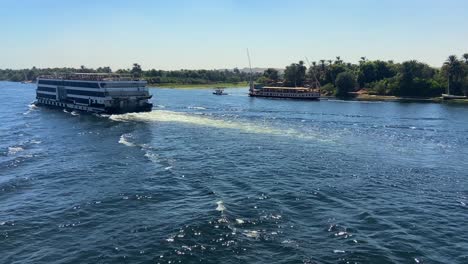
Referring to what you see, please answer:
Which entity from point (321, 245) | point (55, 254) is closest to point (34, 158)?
point (55, 254)

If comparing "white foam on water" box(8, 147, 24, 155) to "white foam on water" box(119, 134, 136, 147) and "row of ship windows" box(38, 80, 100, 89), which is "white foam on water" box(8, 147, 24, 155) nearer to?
"white foam on water" box(119, 134, 136, 147)

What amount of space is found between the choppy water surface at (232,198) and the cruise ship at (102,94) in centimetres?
3836

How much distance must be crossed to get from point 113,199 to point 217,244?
16590 mm

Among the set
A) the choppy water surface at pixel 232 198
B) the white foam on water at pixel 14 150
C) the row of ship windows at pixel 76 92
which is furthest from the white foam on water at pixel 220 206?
the row of ship windows at pixel 76 92

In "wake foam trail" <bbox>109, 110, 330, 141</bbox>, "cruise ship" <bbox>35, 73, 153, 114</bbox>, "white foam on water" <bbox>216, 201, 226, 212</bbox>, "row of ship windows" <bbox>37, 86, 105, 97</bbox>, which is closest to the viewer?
"white foam on water" <bbox>216, 201, 226, 212</bbox>

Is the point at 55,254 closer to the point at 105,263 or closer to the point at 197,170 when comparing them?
the point at 105,263

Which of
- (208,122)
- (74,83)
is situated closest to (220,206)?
(208,122)

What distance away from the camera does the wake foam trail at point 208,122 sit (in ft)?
302

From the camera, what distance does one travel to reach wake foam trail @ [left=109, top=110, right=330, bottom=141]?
302 ft

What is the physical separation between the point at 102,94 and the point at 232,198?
9330cm

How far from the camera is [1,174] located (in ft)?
186

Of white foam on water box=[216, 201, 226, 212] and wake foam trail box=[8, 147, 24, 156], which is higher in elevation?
wake foam trail box=[8, 147, 24, 156]

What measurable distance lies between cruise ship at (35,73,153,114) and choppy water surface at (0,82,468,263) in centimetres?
3836

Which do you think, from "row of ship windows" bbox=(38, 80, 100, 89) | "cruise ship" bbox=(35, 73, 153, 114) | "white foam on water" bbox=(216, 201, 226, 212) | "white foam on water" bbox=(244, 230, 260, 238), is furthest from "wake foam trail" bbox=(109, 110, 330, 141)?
"white foam on water" bbox=(244, 230, 260, 238)
